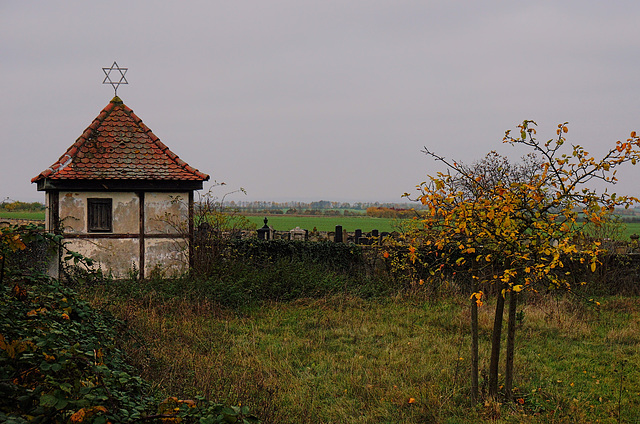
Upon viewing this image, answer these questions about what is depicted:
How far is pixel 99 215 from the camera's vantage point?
40.9 ft

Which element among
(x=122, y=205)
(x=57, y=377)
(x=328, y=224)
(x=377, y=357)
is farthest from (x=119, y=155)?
(x=328, y=224)

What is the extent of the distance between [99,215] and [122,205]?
584 millimetres

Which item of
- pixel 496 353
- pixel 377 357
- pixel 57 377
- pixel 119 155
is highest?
pixel 119 155

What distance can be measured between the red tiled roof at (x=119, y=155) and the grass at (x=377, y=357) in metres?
2.84

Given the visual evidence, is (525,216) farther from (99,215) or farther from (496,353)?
(99,215)

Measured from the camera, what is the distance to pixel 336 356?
7922 mm

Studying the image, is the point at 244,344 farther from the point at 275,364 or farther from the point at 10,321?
the point at 10,321

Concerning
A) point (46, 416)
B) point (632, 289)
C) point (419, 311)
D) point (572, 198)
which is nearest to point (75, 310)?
point (46, 416)

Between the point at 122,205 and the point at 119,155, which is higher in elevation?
the point at 119,155

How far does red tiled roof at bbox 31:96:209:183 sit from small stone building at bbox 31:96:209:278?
2 cm

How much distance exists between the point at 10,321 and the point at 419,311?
8700mm

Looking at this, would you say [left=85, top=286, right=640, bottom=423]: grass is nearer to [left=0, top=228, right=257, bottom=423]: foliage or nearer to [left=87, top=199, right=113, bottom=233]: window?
[left=0, top=228, right=257, bottom=423]: foliage

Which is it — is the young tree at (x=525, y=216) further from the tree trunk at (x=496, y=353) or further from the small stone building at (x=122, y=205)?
the small stone building at (x=122, y=205)

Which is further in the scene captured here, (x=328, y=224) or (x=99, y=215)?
(x=328, y=224)
